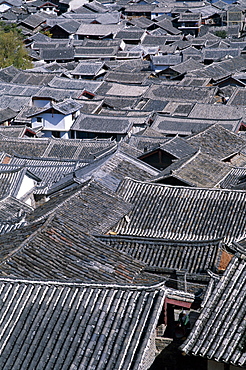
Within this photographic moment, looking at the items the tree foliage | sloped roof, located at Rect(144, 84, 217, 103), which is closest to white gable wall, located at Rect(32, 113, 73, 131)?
sloped roof, located at Rect(144, 84, 217, 103)

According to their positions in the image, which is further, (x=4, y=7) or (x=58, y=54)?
(x=4, y=7)

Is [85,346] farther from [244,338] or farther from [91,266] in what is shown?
[91,266]

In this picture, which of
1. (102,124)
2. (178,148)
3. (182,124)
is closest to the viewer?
(178,148)

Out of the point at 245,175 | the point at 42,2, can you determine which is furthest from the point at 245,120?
the point at 42,2

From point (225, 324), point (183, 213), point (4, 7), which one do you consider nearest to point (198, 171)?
point (183, 213)

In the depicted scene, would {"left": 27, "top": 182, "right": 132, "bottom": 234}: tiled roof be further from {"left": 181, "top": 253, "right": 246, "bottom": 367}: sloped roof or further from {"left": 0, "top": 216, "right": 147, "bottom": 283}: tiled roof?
{"left": 181, "top": 253, "right": 246, "bottom": 367}: sloped roof

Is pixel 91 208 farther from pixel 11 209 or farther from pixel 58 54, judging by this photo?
pixel 58 54
